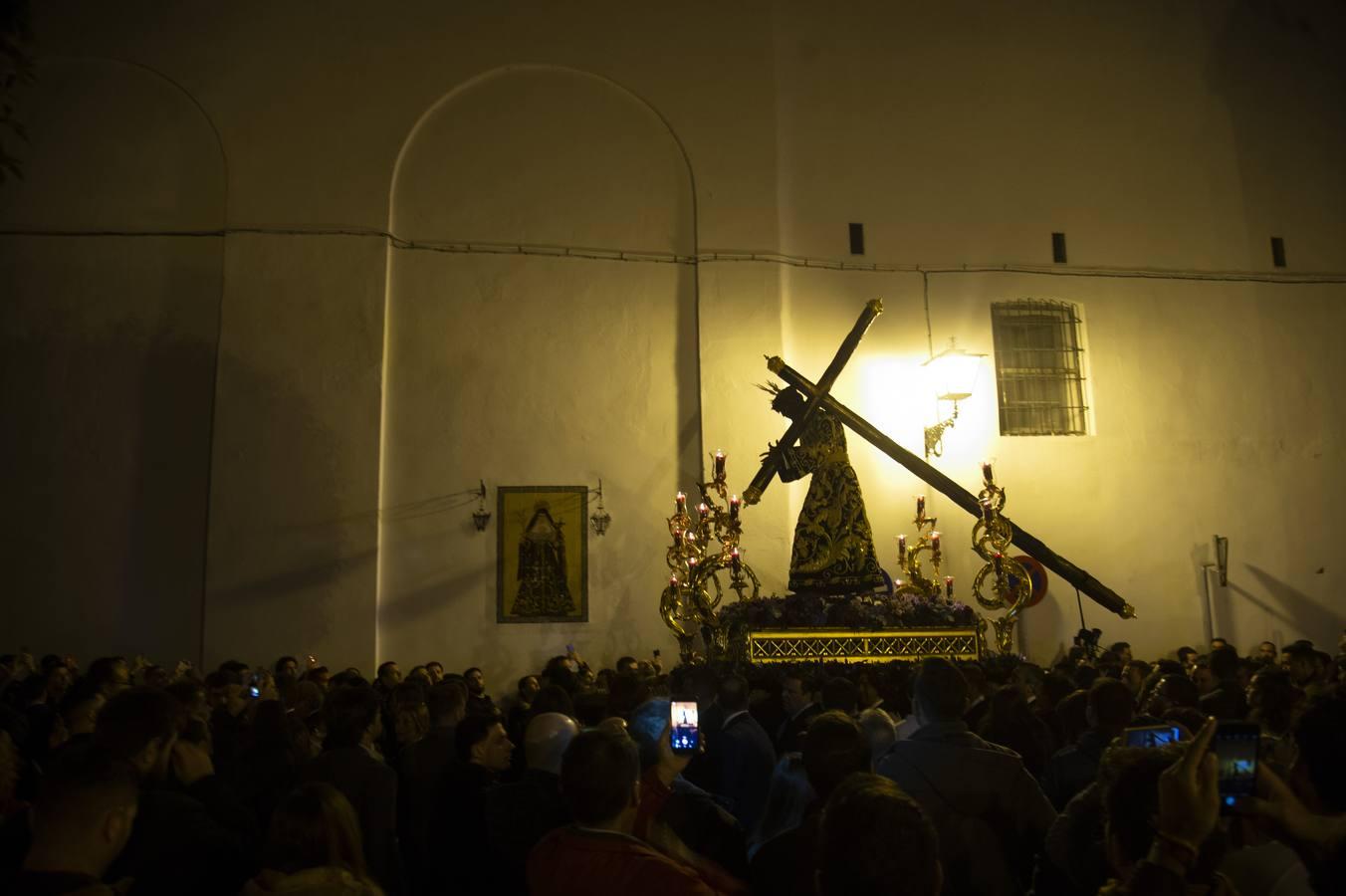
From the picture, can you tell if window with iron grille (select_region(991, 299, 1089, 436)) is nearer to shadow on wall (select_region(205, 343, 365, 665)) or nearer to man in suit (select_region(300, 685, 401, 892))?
shadow on wall (select_region(205, 343, 365, 665))

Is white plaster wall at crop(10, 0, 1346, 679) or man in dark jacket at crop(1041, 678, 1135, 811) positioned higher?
white plaster wall at crop(10, 0, 1346, 679)

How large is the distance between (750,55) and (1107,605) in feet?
30.2

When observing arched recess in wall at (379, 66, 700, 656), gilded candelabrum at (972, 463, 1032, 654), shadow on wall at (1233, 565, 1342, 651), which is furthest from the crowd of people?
shadow on wall at (1233, 565, 1342, 651)

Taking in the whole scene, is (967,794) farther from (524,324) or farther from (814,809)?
(524,324)

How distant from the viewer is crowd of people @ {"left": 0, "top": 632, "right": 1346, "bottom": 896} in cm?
288

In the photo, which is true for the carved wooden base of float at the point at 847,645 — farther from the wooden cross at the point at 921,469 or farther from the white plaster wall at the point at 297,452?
the white plaster wall at the point at 297,452

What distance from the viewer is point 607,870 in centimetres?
327

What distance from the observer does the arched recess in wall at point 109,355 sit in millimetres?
14820

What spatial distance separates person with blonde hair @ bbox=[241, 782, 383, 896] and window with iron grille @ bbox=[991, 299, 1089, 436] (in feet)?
49.0

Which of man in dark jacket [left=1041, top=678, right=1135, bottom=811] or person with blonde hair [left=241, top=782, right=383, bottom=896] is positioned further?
man in dark jacket [left=1041, top=678, right=1135, bottom=811]

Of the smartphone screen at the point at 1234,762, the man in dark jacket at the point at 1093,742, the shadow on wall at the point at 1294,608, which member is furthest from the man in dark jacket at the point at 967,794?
the shadow on wall at the point at 1294,608

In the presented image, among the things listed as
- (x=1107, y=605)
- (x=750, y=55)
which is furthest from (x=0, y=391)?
(x=1107, y=605)

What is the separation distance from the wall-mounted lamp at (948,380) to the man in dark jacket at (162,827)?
520 inches

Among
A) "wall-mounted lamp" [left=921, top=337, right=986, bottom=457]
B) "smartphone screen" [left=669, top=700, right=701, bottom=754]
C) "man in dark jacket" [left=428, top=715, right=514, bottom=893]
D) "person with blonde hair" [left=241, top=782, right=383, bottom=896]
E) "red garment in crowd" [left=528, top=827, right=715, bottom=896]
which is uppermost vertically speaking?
"wall-mounted lamp" [left=921, top=337, right=986, bottom=457]
